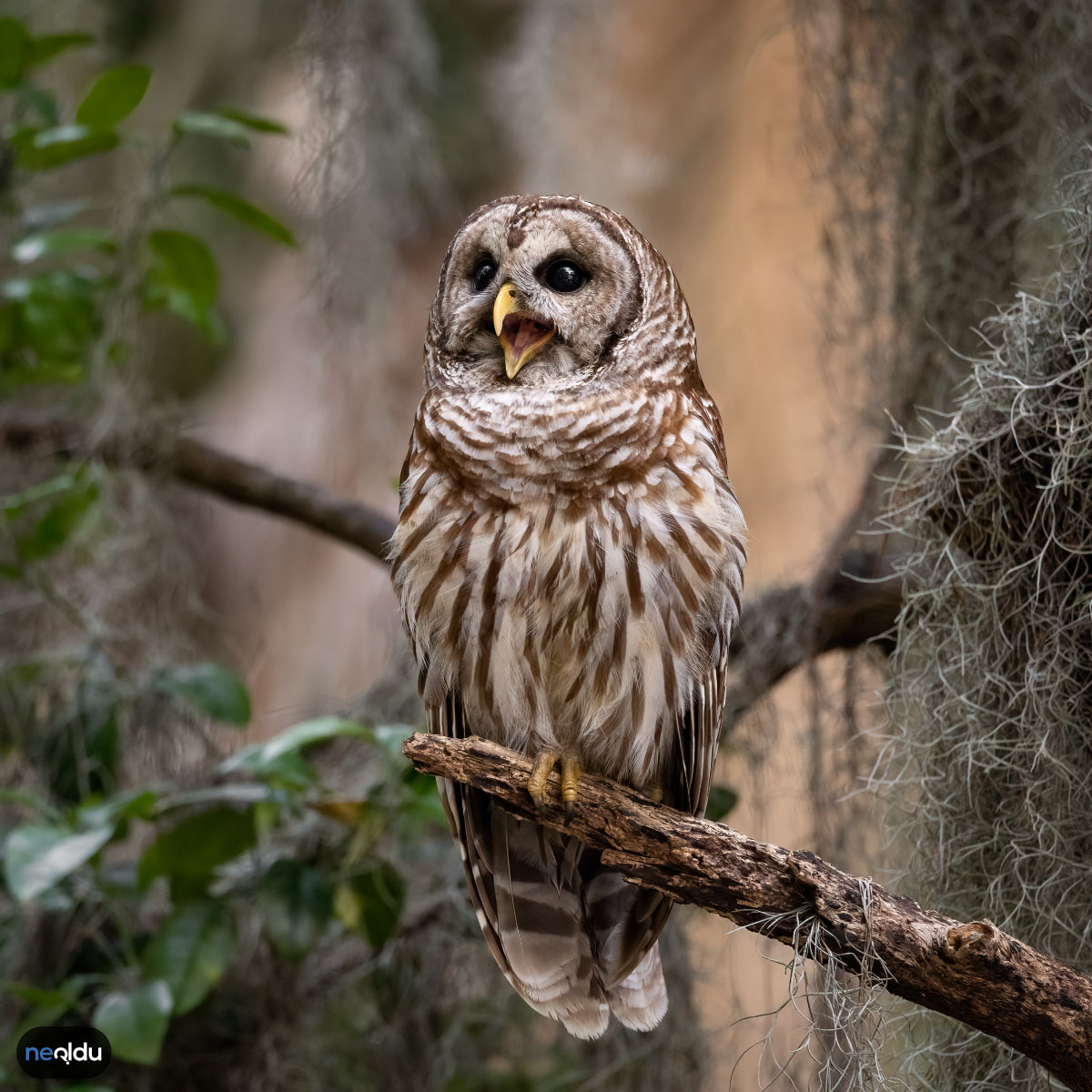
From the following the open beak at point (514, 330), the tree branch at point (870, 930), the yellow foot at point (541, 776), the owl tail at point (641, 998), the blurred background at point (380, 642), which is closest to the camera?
the tree branch at point (870, 930)

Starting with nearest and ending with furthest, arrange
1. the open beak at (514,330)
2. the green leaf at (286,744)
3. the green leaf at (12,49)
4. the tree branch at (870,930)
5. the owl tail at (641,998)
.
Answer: the tree branch at (870,930), the open beak at (514,330), the owl tail at (641,998), the green leaf at (286,744), the green leaf at (12,49)

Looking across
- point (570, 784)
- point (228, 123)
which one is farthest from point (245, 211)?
point (570, 784)

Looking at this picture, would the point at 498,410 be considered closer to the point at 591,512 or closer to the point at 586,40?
the point at 591,512

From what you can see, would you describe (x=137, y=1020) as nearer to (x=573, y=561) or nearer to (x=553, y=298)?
(x=573, y=561)

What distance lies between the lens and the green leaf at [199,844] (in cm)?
229

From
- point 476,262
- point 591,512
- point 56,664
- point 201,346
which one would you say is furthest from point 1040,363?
point 201,346

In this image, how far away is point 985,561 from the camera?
1.94 meters

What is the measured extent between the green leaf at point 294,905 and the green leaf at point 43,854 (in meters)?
0.35

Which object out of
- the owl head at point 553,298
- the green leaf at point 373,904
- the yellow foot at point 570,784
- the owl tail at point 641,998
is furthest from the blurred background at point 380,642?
the owl head at point 553,298

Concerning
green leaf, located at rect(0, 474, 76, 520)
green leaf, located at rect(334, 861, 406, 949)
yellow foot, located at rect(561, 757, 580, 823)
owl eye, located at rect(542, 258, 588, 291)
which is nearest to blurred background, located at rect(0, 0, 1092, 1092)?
green leaf, located at rect(334, 861, 406, 949)

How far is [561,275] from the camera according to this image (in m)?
1.92

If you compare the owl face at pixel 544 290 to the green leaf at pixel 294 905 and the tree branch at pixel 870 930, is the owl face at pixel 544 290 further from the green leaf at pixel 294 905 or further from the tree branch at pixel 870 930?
the green leaf at pixel 294 905

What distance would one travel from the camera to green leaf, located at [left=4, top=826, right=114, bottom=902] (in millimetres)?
2070

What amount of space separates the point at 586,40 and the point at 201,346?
8.81 ft
